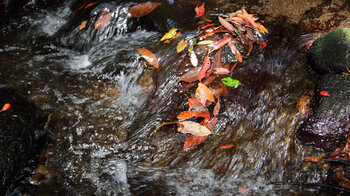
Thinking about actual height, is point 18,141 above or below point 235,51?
below

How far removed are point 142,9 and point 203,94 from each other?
8.49 ft

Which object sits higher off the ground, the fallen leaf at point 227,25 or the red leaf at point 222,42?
the fallen leaf at point 227,25

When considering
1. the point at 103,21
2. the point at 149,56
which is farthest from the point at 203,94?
the point at 103,21

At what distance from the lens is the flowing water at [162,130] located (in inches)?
113

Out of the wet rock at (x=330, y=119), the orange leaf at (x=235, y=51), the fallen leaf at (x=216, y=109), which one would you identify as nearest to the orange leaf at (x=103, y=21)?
the orange leaf at (x=235, y=51)

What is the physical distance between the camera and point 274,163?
116 inches

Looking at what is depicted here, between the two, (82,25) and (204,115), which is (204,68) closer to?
(204,115)

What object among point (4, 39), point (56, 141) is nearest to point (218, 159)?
point (56, 141)

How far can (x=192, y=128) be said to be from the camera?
2.75 m

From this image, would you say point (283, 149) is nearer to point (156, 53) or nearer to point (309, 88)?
point (309, 88)

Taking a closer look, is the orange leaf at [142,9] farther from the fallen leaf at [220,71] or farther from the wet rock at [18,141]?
the wet rock at [18,141]

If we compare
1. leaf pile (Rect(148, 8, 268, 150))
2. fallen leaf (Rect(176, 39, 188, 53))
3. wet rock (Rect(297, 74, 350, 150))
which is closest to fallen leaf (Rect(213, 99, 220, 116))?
leaf pile (Rect(148, 8, 268, 150))

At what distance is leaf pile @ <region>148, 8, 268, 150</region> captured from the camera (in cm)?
279

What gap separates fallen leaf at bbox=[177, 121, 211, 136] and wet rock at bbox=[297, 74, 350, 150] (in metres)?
1.28
